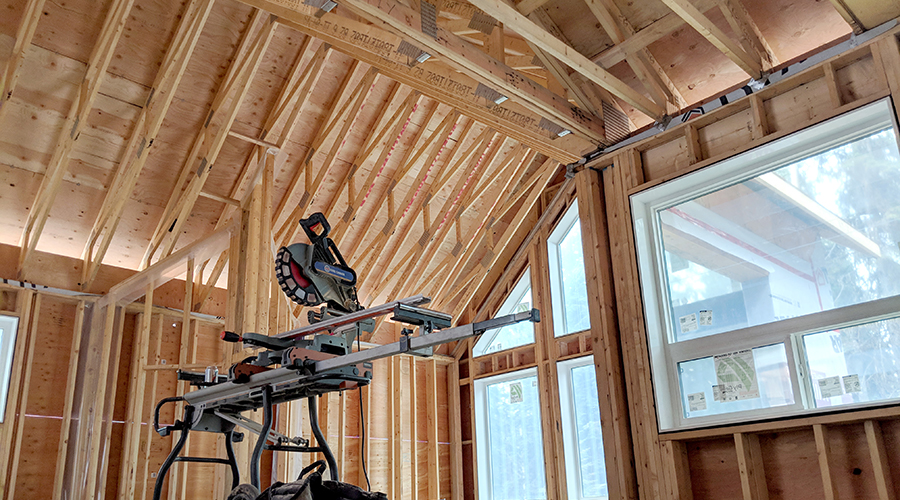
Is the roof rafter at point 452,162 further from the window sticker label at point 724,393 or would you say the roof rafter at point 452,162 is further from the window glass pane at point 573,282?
the window sticker label at point 724,393

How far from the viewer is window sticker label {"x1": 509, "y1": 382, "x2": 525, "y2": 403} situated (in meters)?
10.3

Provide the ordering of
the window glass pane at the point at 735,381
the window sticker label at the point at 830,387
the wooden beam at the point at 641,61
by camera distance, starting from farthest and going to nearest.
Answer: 1. the wooden beam at the point at 641,61
2. the window glass pane at the point at 735,381
3. the window sticker label at the point at 830,387

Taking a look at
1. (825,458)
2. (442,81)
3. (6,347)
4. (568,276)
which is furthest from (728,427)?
(6,347)

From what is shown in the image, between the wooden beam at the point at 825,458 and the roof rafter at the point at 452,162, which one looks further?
the roof rafter at the point at 452,162

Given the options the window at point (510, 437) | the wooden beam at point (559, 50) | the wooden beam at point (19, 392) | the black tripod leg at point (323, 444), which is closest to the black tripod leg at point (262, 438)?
the black tripod leg at point (323, 444)

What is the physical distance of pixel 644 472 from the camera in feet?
15.0

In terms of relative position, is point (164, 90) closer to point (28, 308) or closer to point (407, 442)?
point (28, 308)

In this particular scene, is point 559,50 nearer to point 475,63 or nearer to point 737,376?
point 475,63

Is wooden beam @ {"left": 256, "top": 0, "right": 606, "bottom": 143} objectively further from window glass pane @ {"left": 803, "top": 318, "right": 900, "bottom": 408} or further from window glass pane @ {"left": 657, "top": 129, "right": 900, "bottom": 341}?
window glass pane @ {"left": 803, "top": 318, "right": 900, "bottom": 408}

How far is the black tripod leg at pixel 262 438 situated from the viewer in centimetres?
290

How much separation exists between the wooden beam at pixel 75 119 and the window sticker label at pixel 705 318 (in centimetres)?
507

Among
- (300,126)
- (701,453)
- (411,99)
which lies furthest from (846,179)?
(300,126)

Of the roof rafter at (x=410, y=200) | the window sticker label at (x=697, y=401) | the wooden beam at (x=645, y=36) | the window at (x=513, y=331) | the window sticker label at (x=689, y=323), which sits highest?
the roof rafter at (x=410, y=200)

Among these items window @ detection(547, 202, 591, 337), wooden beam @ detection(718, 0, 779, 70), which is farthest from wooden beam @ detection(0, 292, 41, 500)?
wooden beam @ detection(718, 0, 779, 70)
